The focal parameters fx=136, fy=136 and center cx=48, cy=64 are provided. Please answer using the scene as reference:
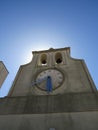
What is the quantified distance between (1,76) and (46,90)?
284 inches

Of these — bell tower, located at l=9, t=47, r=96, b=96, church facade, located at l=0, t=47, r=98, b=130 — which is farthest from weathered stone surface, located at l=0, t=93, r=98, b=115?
bell tower, located at l=9, t=47, r=96, b=96

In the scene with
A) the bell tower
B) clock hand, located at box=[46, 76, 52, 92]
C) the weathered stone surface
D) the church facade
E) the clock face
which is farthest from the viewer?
the clock face

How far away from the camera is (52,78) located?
947 cm

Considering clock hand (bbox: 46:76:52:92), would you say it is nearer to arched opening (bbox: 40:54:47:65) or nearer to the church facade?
the church facade

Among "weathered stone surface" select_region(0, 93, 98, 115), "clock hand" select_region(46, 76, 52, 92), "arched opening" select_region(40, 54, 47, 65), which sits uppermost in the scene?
"arched opening" select_region(40, 54, 47, 65)

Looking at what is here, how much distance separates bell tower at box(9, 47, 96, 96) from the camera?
8.31 meters

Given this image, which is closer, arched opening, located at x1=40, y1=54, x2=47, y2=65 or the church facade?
the church facade

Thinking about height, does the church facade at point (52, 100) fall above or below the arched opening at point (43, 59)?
below

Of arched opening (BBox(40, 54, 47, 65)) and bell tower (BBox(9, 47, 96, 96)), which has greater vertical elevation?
arched opening (BBox(40, 54, 47, 65))

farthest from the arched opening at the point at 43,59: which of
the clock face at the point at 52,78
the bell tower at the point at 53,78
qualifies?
the clock face at the point at 52,78

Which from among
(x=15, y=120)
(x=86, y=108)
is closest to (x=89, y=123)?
(x=86, y=108)

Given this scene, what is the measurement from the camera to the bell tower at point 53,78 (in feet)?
27.3

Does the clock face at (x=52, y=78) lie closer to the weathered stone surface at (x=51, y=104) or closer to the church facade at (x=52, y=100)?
the church facade at (x=52, y=100)

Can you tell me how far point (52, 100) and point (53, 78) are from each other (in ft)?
8.26
